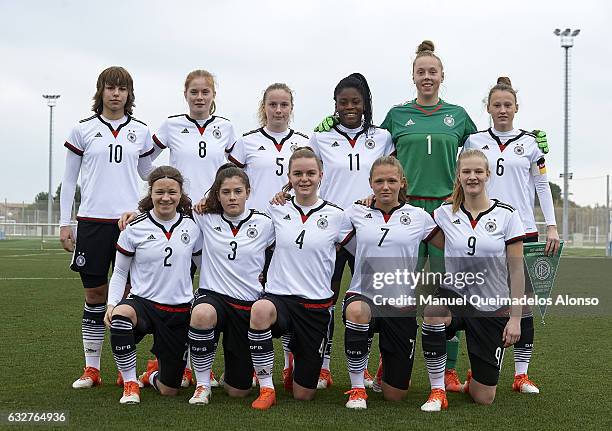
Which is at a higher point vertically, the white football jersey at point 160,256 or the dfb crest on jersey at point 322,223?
the dfb crest on jersey at point 322,223

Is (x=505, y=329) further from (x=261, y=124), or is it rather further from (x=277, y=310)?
(x=261, y=124)

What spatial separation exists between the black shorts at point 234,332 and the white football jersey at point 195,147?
0.88 m

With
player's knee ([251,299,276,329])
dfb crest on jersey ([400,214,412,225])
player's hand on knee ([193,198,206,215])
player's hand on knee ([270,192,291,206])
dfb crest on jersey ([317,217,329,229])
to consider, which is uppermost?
player's hand on knee ([270,192,291,206])

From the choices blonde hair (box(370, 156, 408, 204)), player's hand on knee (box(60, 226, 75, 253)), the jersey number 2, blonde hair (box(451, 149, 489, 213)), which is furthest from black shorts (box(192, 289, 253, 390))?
blonde hair (box(451, 149, 489, 213))

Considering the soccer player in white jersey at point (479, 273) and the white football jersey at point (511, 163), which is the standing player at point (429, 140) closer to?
the white football jersey at point (511, 163)

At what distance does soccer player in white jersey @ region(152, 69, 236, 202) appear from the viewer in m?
5.28

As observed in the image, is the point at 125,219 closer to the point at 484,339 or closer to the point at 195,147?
the point at 195,147

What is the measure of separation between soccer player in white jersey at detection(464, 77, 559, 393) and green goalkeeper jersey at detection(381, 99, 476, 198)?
222mm

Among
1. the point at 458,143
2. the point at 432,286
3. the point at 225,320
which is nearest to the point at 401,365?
the point at 432,286

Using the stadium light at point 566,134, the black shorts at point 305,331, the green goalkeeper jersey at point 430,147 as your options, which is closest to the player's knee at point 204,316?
the black shorts at point 305,331

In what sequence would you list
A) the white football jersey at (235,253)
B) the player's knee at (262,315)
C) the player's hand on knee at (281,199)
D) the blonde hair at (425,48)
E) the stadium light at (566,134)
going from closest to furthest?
the player's knee at (262,315)
the white football jersey at (235,253)
the player's hand on knee at (281,199)
the blonde hair at (425,48)
the stadium light at (566,134)

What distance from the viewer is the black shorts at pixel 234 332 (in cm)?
460

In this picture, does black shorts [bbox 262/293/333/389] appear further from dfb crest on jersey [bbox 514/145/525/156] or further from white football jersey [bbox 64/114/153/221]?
dfb crest on jersey [bbox 514/145/525/156]

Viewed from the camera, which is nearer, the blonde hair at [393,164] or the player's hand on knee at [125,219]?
the blonde hair at [393,164]
